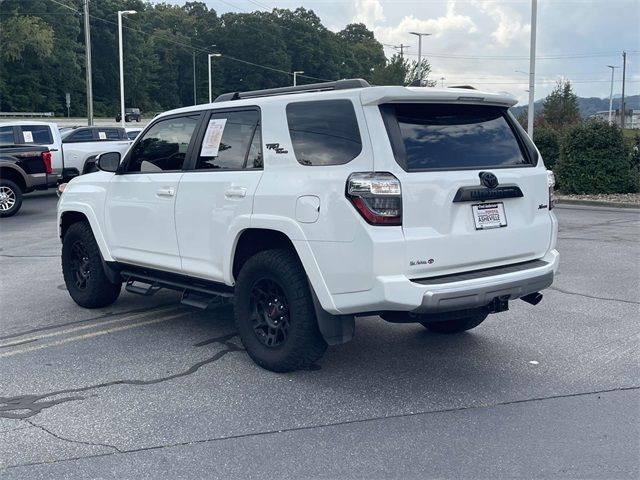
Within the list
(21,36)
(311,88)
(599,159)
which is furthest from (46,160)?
(21,36)

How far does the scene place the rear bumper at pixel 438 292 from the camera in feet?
14.3

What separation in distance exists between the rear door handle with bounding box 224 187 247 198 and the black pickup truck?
38.4ft

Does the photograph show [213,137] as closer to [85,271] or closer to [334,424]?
[85,271]

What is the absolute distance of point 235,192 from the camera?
5.28m

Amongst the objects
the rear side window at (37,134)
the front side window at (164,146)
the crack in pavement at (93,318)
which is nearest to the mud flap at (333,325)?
the front side window at (164,146)

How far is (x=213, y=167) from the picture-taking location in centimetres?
566

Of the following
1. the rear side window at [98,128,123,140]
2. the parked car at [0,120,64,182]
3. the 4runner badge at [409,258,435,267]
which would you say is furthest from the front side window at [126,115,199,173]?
the rear side window at [98,128,123,140]

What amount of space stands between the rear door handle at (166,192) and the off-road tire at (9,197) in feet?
35.6

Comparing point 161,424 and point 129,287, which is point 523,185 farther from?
point 129,287

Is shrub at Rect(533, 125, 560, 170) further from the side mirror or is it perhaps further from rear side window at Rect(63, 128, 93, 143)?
the side mirror

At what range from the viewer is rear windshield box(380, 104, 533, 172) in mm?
4633

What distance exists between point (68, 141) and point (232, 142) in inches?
650

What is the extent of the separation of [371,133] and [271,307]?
147 cm

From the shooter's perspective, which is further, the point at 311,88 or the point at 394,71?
the point at 394,71
